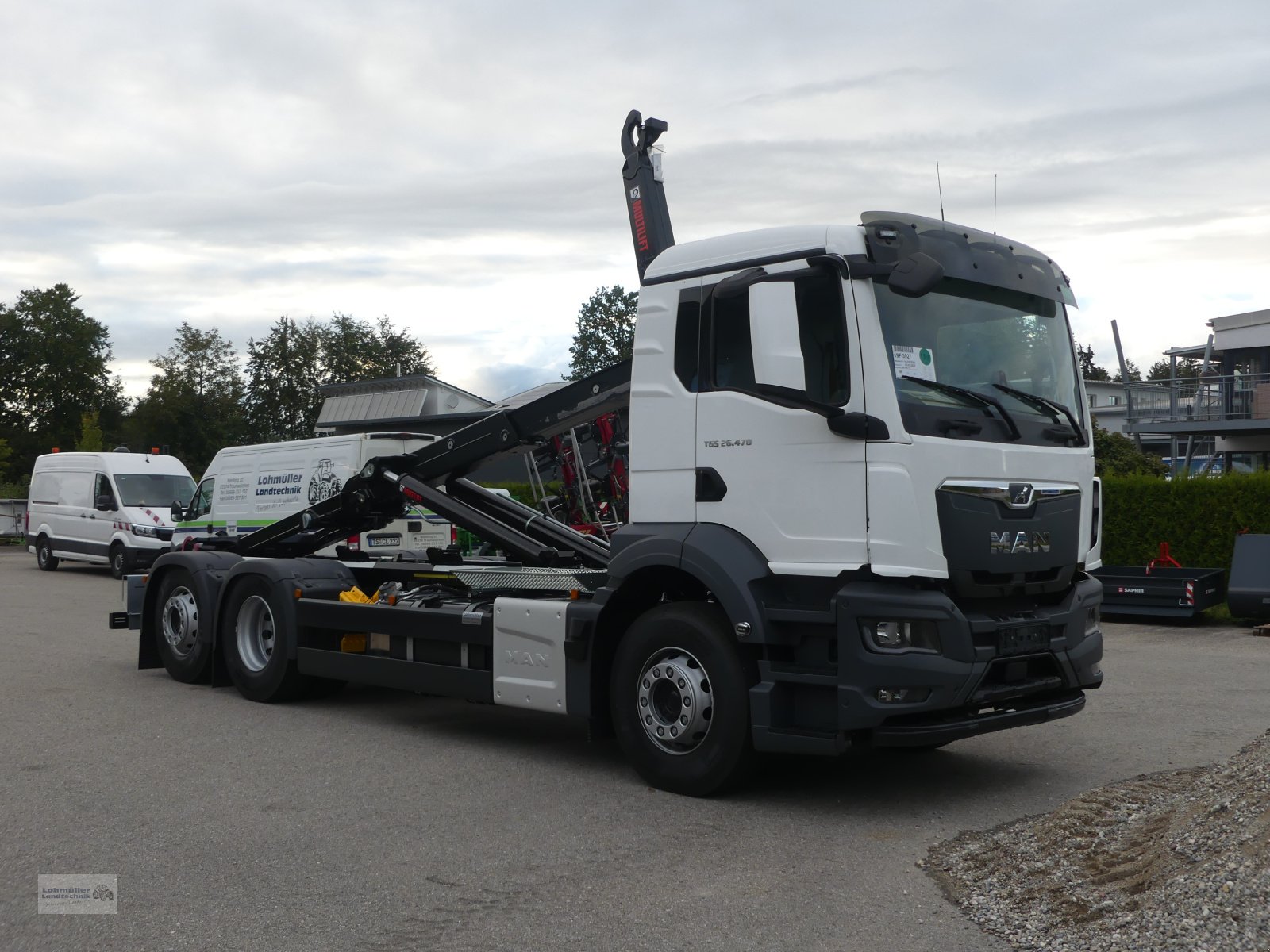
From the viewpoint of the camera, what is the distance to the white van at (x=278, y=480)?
16.4 meters

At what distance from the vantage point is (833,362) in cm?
634

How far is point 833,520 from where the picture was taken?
20.7 ft

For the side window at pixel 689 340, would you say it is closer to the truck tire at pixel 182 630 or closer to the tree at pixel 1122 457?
the truck tire at pixel 182 630

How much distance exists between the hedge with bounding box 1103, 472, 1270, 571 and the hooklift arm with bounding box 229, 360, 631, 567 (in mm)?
11923

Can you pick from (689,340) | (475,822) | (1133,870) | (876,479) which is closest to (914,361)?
(876,479)

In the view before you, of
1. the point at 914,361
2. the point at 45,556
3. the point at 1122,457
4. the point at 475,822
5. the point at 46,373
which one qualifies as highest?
the point at 46,373

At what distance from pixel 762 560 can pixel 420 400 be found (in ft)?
107

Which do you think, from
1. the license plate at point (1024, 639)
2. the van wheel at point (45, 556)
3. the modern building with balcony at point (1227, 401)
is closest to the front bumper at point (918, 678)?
the license plate at point (1024, 639)

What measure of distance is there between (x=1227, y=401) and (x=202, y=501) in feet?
83.7

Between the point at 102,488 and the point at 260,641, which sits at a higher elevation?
the point at 102,488

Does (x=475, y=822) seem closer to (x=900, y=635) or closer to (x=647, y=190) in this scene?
(x=900, y=635)

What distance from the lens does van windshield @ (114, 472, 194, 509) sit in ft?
83.7

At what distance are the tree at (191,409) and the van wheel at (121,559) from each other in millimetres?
38253

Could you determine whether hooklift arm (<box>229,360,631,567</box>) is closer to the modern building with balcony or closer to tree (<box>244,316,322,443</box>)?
the modern building with balcony
